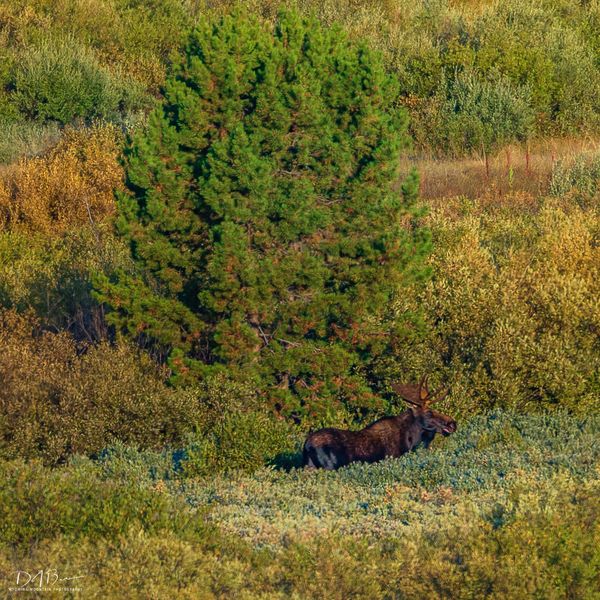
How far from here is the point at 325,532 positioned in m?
9.84

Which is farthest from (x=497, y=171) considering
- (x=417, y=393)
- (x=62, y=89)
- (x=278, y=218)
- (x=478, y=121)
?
(x=417, y=393)

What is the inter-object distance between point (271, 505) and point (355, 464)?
1598 millimetres

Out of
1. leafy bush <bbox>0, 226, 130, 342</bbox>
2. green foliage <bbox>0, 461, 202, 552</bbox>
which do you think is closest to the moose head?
green foliage <bbox>0, 461, 202, 552</bbox>

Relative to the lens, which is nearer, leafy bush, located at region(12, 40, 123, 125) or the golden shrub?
the golden shrub

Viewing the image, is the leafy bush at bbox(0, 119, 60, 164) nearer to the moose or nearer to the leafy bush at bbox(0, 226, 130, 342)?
the leafy bush at bbox(0, 226, 130, 342)

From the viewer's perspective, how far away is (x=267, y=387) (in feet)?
52.2

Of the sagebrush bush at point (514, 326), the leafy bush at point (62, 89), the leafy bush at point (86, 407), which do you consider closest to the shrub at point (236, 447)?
the leafy bush at point (86, 407)

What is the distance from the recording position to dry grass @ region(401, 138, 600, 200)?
2530 centimetres

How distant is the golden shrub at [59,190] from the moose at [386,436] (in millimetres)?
11006

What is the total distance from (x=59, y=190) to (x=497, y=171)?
8.86m

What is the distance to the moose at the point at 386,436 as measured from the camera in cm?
1305

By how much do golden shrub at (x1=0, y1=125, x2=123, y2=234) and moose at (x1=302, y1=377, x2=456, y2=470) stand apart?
1101cm

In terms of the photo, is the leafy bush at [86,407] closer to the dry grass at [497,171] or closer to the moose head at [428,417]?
the moose head at [428,417]

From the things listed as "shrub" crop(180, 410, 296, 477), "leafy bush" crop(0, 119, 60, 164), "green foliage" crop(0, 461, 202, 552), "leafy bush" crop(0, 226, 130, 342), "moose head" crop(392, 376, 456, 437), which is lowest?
"leafy bush" crop(0, 119, 60, 164)
